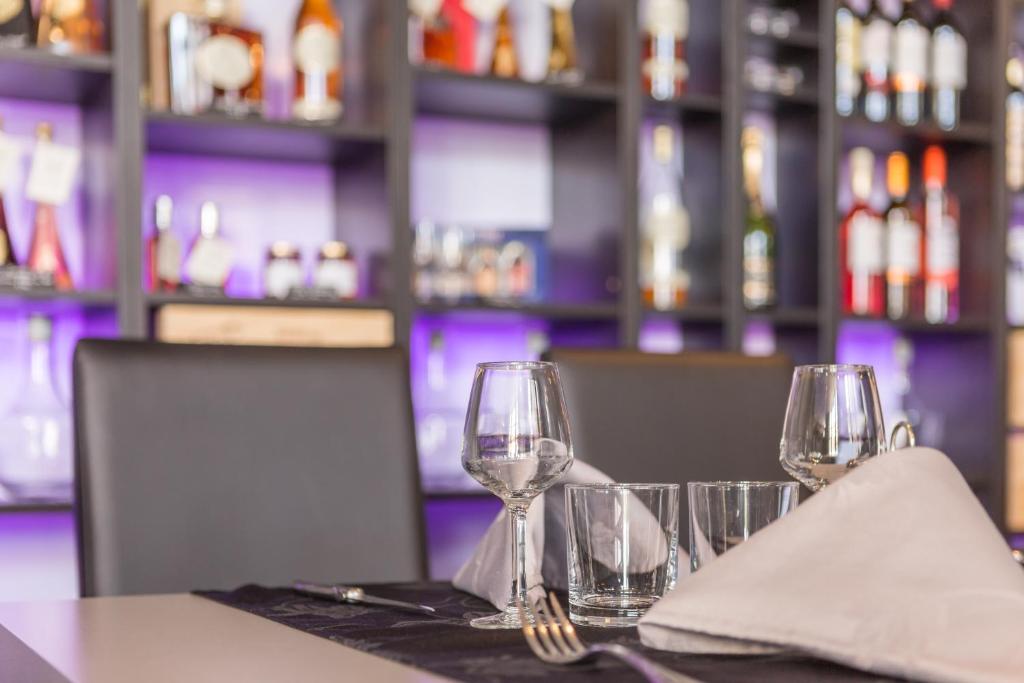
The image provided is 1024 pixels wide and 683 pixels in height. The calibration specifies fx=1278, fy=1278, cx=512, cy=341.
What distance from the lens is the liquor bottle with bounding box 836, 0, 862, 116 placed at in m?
2.76

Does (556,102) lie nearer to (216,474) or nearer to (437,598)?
(216,474)

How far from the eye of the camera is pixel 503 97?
2.41 meters

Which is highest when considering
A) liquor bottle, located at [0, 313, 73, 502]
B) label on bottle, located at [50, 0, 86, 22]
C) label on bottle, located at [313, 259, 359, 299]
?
label on bottle, located at [50, 0, 86, 22]

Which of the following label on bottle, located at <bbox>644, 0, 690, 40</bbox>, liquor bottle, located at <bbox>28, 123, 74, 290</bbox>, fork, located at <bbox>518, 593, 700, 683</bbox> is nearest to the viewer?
fork, located at <bbox>518, 593, 700, 683</bbox>

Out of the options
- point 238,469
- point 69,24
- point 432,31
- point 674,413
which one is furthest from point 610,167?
point 238,469

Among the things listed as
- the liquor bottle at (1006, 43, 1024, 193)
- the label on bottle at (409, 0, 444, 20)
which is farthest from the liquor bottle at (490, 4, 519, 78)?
the liquor bottle at (1006, 43, 1024, 193)

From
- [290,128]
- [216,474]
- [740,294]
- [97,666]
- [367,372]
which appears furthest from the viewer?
[740,294]

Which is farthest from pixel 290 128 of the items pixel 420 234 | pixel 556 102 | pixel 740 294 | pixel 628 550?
pixel 628 550

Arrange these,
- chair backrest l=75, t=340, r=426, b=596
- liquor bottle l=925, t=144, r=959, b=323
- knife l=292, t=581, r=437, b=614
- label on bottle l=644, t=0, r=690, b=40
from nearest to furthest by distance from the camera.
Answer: knife l=292, t=581, r=437, b=614
chair backrest l=75, t=340, r=426, b=596
label on bottle l=644, t=0, r=690, b=40
liquor bottle l=925, t=144, r=959, b=323

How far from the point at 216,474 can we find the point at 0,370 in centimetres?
117

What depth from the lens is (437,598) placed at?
90 centimetres

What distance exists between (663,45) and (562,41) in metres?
0.20

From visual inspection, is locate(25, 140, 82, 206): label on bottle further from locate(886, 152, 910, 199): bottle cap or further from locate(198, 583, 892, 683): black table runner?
locate(886, 152, 910, 199): bottle cap

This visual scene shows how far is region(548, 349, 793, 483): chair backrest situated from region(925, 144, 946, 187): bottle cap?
1563 millimetres
